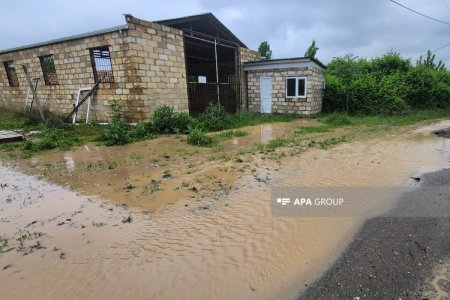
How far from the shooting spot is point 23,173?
18.7 ft

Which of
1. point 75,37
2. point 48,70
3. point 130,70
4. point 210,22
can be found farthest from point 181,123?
point 48,70

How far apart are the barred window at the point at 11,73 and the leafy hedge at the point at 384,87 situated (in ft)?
55.8

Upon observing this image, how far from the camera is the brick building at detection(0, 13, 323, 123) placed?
9.70m

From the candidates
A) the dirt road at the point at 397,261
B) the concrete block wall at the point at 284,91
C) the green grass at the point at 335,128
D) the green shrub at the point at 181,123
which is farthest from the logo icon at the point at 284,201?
the concrete block wall at the point at 284,91

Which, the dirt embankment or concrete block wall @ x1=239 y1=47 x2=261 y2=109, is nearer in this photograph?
the dirt embankment

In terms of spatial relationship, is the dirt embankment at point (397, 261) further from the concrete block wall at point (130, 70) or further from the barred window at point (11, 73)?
the barred window at point (11, 73)

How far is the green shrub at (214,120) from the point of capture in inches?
420

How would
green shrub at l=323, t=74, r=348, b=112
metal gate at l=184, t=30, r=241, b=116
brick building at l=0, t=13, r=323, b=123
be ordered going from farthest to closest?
green shrub at l=323, t=74, r=348, b=112 → metal gate at l=184, t=30, r=241, b=116 → brick building at l=0, t=13, r=323, b=123

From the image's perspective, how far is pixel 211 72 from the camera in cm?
1586

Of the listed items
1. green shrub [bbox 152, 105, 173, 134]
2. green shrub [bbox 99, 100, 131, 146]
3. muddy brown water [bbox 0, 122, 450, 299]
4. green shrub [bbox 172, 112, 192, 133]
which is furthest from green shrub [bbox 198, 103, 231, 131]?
muddy brown water [bbox 0, 122, 450, 299]

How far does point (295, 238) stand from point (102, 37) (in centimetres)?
974

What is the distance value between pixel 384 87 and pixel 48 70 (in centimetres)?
1731

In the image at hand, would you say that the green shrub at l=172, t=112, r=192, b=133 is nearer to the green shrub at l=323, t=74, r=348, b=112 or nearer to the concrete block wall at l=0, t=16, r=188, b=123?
the concrete block wall at l=0, t=16, r=188, b=123

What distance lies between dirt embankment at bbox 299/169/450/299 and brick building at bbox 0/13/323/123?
8350mm
